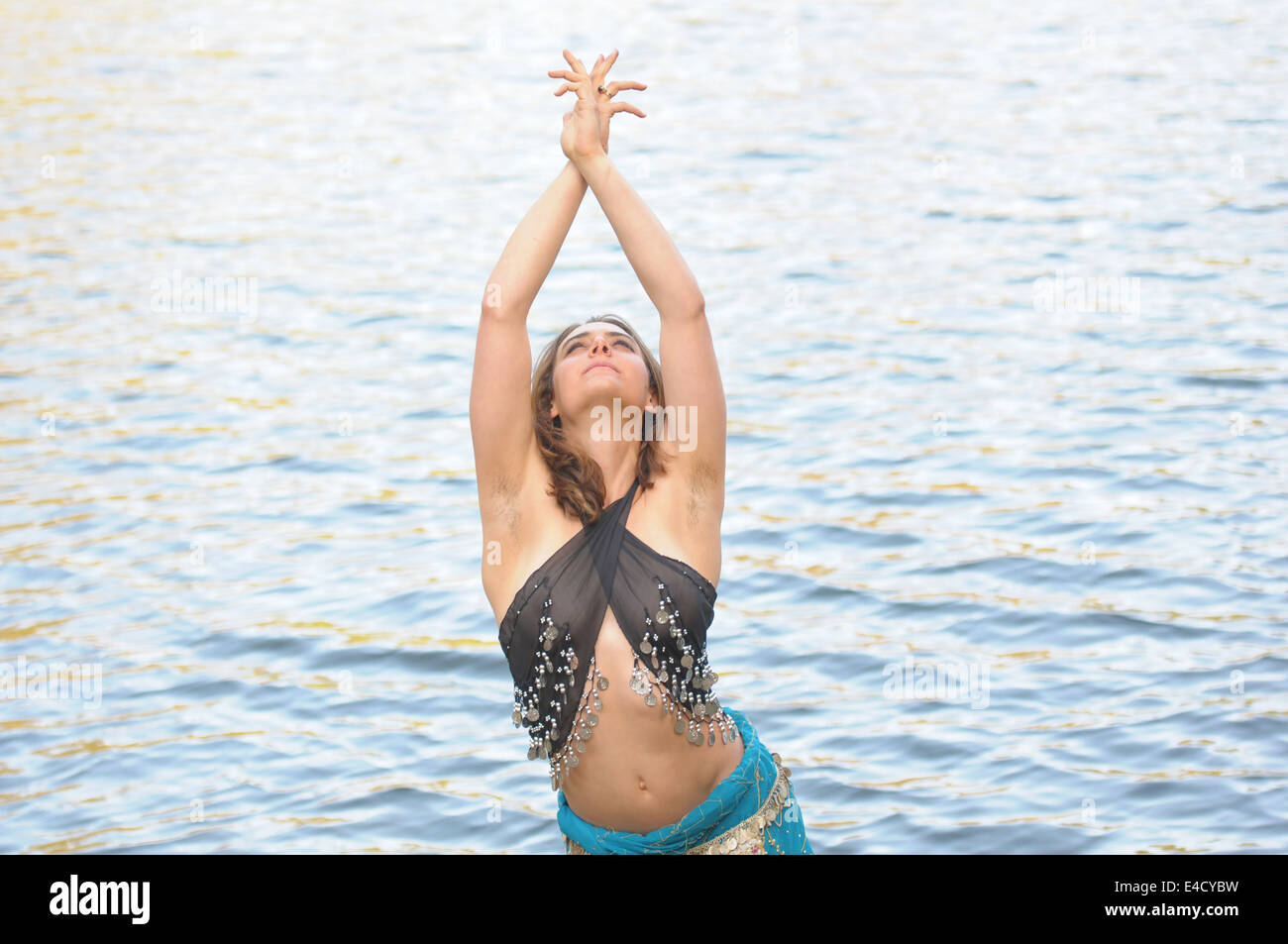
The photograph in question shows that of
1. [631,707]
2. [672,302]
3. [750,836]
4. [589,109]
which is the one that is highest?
[589,109]

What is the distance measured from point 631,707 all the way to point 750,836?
520 millimetres

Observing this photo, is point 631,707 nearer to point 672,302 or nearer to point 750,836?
point 750,836

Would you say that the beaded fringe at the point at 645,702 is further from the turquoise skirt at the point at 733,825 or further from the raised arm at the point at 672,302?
the raised arm at the point at 672,302

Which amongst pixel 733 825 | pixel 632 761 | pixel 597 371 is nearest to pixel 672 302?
pixel 597 371

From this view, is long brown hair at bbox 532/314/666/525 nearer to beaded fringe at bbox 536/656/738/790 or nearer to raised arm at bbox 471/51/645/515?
raised arm at bbox 471/51/645/515

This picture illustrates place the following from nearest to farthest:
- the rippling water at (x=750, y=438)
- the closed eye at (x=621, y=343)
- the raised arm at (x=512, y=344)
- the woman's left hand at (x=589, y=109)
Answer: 1. the raised arm at (x=512, y=344)
2. the woman's left hand at (x=589, y=109)
3. the closed eye at (x=621, y=343)
4. the rippling water at (x=750, y=438)

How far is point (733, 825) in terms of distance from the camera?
4.56 m

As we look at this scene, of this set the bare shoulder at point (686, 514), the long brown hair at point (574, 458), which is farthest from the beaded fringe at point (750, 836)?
the long brown hair at point (574, 458)

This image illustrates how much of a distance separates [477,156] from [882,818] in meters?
14.5

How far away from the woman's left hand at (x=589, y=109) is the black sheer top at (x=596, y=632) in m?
1.05

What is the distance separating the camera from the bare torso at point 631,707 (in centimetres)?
445

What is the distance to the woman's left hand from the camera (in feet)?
14.7

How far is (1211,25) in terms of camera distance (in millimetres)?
23438

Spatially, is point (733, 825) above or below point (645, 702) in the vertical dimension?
below
